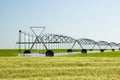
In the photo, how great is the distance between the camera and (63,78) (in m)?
21.4

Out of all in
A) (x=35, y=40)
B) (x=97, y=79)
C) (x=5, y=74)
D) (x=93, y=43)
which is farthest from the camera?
(x=93, y=43)

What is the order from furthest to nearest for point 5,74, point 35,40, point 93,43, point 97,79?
point 93,43
point 35,40
point 5,74
point 97,79

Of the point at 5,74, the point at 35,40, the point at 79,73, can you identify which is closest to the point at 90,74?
the point at 79,73

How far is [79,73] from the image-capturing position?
24.4 meters

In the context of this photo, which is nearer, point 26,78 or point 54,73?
point 26,78

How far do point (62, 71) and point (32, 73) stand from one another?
→ 90.8 inches

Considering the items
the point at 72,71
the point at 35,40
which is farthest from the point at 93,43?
the point at 72,71

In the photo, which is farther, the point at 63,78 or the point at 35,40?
the point at 35,40

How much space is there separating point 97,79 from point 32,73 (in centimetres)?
530

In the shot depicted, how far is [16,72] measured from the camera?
2480cm

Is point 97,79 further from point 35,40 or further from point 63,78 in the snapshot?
point 35,40

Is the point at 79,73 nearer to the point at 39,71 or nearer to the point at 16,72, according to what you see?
the point at 39,71

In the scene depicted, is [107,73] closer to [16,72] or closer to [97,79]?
[97,79]

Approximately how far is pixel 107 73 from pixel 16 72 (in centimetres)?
668
